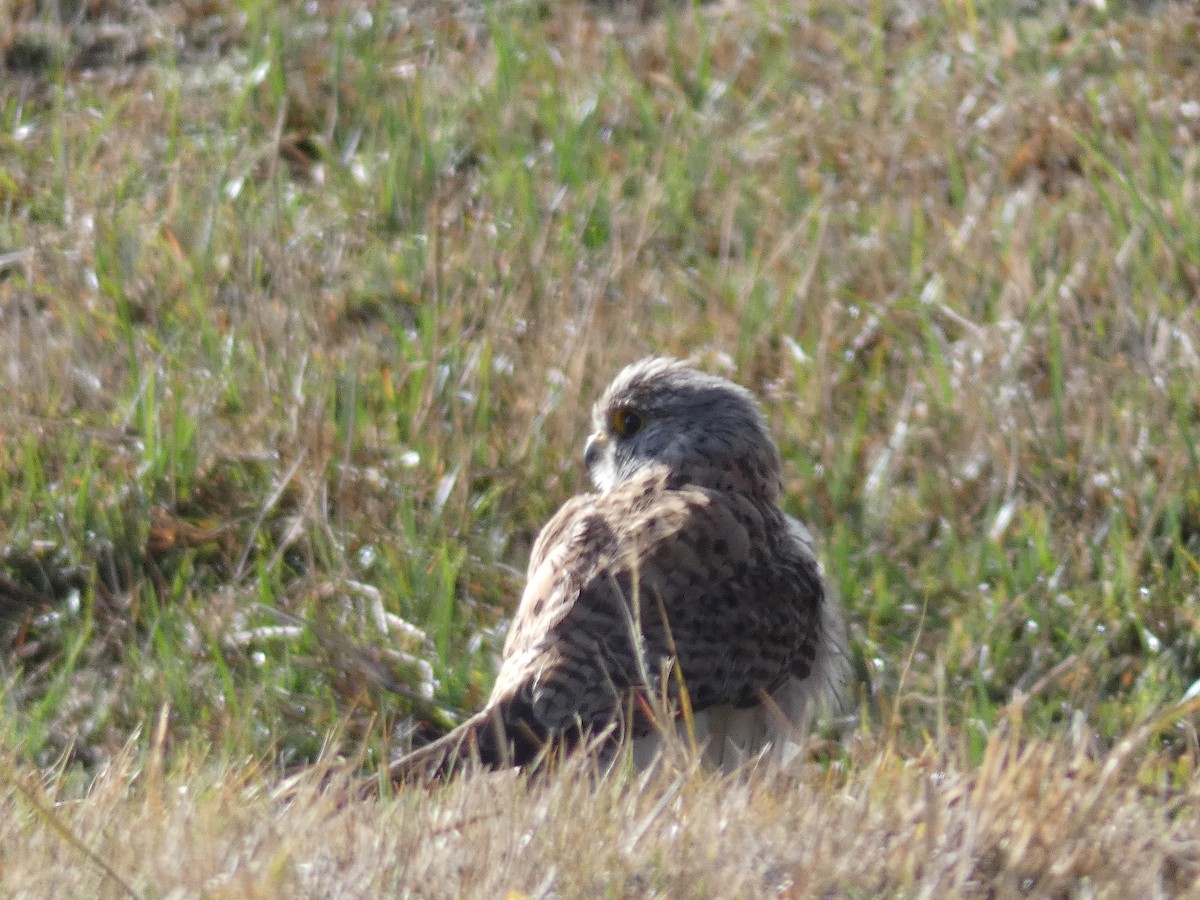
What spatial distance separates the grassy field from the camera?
2.96 m

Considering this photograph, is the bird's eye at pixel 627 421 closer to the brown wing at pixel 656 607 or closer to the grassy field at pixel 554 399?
the brown wing at pixel 656 607

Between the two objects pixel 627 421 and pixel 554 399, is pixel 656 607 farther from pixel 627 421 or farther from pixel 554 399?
pixel 554 399

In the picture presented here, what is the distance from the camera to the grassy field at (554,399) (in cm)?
296

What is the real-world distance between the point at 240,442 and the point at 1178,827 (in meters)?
3.34

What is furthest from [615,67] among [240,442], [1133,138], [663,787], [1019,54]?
[663,787]

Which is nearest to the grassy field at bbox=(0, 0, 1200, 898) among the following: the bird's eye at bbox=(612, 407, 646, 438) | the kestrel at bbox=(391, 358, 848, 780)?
the kestrel at bbox=(391, 358, 848, 780)

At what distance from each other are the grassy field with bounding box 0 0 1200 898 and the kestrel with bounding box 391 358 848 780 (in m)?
0.24

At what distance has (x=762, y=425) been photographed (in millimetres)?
4910

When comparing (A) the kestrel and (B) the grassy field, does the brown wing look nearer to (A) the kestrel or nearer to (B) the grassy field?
(A) the kestrel

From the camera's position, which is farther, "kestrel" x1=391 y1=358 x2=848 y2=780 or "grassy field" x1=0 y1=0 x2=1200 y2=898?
"kestrel" x1=391 y1=358 x2=848 y2=780

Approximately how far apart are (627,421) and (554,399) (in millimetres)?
772

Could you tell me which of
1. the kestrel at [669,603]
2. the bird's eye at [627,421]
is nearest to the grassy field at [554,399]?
the kestrel at [669,603]

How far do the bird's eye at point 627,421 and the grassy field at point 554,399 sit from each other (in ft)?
2.00

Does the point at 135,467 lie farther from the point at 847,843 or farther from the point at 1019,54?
the point at 1019,54
